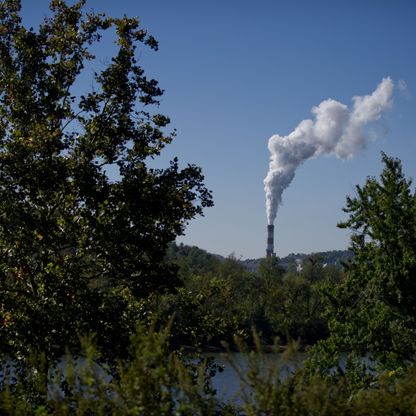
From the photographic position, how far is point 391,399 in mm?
5535

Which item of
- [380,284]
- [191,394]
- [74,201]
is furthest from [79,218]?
[380,284]

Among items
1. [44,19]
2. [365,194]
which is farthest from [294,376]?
[365,194]

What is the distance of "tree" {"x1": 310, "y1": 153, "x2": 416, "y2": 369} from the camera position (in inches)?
838

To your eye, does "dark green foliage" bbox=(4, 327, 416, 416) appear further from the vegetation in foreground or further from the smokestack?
the smokestack

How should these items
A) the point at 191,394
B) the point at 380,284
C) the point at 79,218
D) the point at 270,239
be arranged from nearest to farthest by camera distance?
the point at 191,394 < the point at 79,218 < the point at 380,284 < the point at 270,239

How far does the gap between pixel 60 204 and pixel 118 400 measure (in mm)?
7788

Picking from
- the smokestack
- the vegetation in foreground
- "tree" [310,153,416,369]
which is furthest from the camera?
the smokestack

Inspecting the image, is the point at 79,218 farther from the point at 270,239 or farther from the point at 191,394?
the point at 270,239

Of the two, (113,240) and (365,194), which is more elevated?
(365,194)

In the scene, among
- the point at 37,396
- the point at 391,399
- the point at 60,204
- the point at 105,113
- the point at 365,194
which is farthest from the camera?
the point at 365,194

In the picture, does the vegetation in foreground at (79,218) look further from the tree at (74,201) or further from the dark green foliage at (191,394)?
the dark green foliage at (191,394)

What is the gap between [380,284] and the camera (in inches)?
863

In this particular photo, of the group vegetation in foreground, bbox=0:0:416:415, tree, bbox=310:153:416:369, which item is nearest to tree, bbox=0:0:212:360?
vegetation in foreground, bbox=0:0:416:415

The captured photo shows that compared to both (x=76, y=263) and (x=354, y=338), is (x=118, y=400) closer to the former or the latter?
(x=76, y=263)
